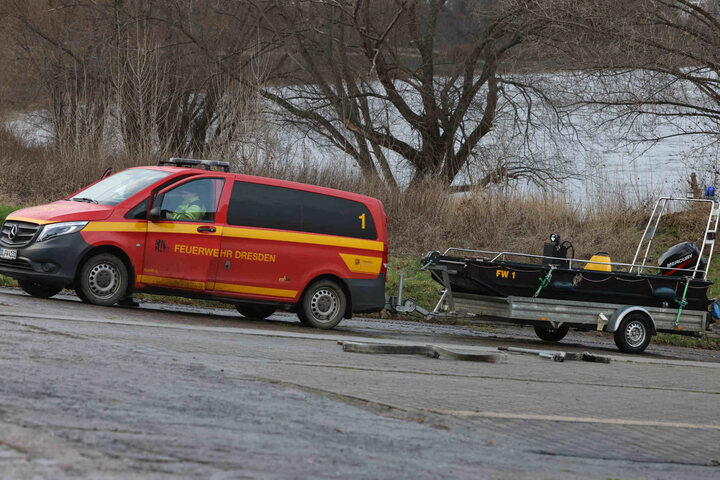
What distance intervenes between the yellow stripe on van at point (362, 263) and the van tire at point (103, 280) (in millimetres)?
3268

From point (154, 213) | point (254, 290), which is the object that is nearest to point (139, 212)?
point (154, 213)

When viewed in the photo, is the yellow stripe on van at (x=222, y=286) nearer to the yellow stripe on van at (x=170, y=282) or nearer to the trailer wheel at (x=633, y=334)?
the yellow stripe on van at (x=170, y=282)

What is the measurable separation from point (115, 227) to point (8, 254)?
1.44 m

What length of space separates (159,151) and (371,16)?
31.0 ft

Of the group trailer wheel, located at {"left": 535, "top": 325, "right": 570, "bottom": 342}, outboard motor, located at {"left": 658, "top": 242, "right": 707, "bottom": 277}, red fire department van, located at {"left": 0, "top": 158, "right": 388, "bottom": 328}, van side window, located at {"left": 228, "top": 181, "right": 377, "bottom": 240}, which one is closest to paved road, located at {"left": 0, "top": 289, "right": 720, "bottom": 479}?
red fire department van, located at {"left": 0, "top": 158, "right": 388, "bottom": 328}

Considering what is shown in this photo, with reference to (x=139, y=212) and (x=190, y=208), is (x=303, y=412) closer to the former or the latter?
(x=139, y=212)

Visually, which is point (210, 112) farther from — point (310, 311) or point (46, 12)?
point (310, 311)

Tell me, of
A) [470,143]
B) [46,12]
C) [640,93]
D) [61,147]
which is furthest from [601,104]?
[46,12]

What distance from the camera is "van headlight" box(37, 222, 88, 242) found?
39.9ft

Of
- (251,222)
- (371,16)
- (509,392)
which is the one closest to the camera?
(509,392)

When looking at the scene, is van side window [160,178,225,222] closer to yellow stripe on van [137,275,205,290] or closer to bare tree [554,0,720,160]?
yellow stripe on van [137,275,205,290]

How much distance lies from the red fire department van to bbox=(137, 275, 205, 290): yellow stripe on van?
1cm

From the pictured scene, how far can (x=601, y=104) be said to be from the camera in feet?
82.1

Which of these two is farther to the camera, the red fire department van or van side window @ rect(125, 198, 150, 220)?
van side window @ rect(125, 198, 150, 220)
